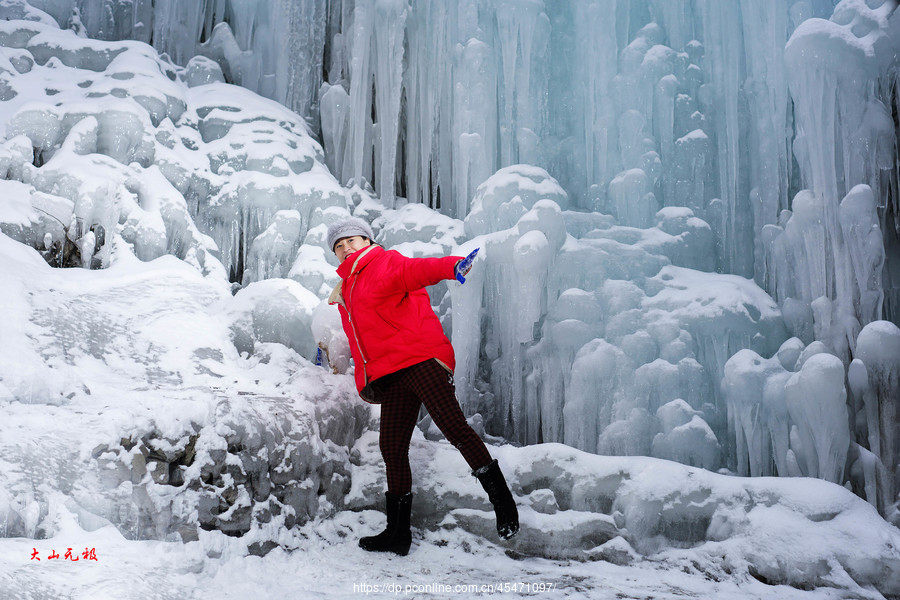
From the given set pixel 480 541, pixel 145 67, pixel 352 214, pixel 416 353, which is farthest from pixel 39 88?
pixel 480 541

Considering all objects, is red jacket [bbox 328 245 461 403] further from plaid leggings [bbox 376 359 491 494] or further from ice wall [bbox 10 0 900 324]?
ice wall [bbox 10 0 900 324]

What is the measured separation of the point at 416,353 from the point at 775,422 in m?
2.77

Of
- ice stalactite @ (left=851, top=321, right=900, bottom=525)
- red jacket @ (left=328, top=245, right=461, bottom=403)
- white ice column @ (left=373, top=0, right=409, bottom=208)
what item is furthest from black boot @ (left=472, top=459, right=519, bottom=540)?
white ice column @ (left=373, top=0, right=409, bottom=208)

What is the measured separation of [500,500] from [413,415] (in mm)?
600

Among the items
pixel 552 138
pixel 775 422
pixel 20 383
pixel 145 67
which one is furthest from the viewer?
pixel 552 138

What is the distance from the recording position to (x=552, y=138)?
20.9 feet

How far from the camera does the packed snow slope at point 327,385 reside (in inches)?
105

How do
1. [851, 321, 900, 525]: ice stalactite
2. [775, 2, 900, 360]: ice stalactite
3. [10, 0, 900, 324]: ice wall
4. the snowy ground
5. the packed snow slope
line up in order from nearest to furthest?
the snowy ground, the packed snow slope, [851, 321, 900, 525]: ice stalactite, [775, 2, 900, 360]: ice stalactite, [10, 0, 900, 324]: ice wall

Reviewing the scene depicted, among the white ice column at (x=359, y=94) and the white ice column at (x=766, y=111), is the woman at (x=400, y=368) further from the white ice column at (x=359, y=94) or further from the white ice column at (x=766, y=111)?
the white ice column at (x=766, y=111)

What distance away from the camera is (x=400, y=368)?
118 inches

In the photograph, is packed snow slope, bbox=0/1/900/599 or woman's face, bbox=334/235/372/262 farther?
woman's face, bbox=334/235/372/262

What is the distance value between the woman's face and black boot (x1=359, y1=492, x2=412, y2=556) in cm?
124

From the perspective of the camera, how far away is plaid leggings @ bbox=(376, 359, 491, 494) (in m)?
2.87

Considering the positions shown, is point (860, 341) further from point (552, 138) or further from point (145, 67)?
point (145, 67)
